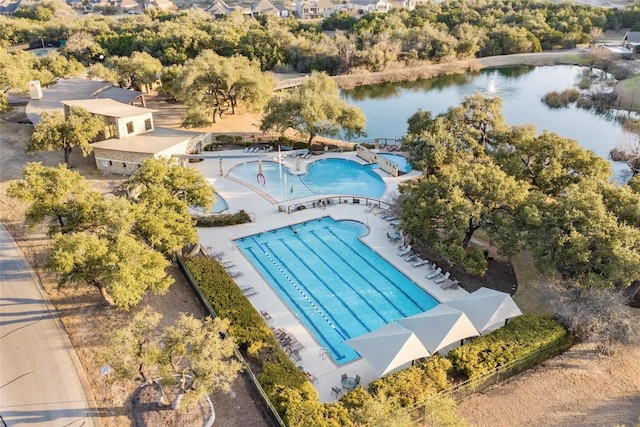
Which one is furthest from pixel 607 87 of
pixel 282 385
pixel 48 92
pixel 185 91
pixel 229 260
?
pixel 48 92

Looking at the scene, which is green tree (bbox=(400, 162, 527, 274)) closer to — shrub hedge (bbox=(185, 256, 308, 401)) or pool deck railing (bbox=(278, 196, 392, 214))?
pool deck railing (bbox=(278, 196, 392, 214))

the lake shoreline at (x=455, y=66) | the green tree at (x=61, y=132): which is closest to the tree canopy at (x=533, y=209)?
the green tree at (x=61, y=132)

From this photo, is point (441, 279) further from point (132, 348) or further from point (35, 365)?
point (35, 365)

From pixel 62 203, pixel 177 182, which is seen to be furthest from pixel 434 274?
pixel 62 203

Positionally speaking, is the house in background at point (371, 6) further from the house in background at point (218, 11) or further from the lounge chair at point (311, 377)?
the lounge chair at point (311, 377)

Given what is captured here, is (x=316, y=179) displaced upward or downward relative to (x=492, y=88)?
downward

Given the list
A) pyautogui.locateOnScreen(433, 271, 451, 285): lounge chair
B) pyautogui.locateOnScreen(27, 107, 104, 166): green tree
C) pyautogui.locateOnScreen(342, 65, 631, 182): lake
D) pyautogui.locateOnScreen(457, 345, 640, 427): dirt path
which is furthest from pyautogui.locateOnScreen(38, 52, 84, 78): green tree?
pyautogui.locateOnScreen(457, 345, 640, 427): dirt path
